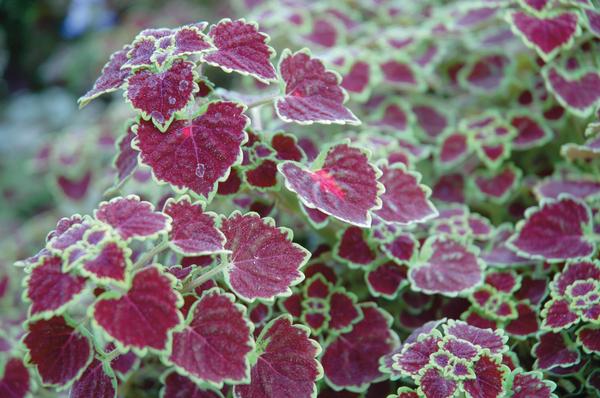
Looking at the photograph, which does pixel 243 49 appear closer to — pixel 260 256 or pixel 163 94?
pixel 163 94

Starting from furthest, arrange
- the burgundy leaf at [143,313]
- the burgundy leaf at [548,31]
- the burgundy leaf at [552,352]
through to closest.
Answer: the burgundy leaf at [548,31]
the burgundy leaf at [552,352]
the burgundy leaf at [143,313]

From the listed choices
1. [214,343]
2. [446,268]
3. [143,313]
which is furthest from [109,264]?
[446,268]

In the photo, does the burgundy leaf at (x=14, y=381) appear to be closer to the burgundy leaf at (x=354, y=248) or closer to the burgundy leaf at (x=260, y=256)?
the burgundy leaf at (x=260, y=256)

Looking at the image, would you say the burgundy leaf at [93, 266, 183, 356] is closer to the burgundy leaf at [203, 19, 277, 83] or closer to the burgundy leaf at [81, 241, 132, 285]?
the burgundy leaf at [81, 241, 132, 285]

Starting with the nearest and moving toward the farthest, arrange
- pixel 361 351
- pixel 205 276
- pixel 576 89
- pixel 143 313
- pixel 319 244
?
pixel 143 313 < pixel 205 276 < pixel 361 351 < pixel 319 244 < pixel 576 89

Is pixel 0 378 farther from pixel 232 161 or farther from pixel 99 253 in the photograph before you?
pixel 232 161

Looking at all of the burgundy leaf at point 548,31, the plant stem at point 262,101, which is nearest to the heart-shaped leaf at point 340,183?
the plant stem at point 262,101
